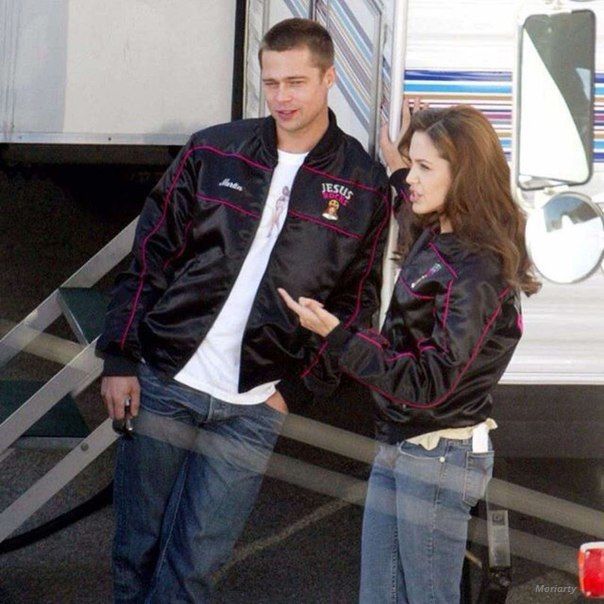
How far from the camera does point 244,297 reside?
3.52 metres

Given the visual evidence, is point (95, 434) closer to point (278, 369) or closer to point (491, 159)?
point (278, 369)

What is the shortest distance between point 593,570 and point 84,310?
2.49m

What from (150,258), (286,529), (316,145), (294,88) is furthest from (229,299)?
(286,529)

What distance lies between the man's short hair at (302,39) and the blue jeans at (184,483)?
0.95 metres

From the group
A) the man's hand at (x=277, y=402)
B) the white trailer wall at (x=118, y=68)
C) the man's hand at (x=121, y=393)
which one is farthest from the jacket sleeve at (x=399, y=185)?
the white trailer wall at (x=118, y=68)

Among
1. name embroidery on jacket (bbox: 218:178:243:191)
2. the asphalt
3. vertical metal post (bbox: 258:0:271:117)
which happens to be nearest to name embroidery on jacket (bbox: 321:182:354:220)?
name embroidery on jacket (bbox: 218:178:243:191)

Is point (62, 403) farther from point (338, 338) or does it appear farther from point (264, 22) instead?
point (338, 338)

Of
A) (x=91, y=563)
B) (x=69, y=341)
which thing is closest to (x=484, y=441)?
(x=91, y=563)

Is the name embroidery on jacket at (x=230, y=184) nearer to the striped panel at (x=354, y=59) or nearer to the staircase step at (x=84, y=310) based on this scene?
the striped panel at (x=354, y=59)

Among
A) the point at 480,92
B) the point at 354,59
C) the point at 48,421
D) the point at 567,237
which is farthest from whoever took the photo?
the point at 48,421

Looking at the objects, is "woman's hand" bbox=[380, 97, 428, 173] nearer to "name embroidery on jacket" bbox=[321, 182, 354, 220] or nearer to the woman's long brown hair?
"name embroidery on jacket" bbox=[321, 182, 354, 220]

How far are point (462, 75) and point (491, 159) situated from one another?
0.77 metres

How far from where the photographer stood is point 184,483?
3670 mm

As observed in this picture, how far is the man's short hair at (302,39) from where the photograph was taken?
350cm
